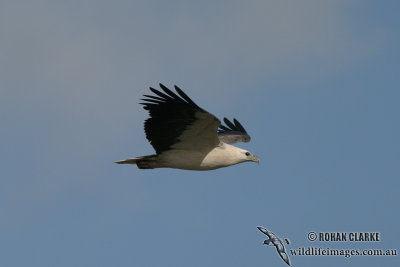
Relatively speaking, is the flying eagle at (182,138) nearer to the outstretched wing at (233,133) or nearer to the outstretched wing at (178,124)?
the outstretched wing at (178,124)

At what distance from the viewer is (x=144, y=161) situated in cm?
1809

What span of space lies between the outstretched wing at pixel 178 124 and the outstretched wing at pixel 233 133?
3.22 metres

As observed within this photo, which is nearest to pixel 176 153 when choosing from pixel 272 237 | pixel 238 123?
pixel 272 237

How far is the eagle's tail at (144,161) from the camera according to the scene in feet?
59.2

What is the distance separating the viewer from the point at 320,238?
1919 centimetres

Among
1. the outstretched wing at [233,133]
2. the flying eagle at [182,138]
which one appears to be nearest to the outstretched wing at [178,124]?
the flying eagle at [182,138]

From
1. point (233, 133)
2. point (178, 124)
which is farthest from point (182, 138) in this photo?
point (233, 133)

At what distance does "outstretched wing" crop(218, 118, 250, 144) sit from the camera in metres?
21.1

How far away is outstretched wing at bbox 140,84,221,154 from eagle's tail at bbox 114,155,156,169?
0.90 feet

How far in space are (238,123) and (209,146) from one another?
4.64m

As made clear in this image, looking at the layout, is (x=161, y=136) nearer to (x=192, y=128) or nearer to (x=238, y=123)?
(x=192, y=128)

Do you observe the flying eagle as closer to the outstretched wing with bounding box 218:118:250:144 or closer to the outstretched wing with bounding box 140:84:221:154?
the outstretched wing with bounding box 140:84:221:154

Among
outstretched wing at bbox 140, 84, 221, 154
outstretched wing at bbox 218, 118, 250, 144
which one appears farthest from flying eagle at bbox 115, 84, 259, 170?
outstretched wing at bbox 218, 118, 250, 144

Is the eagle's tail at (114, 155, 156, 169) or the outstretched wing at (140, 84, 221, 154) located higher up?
the outstretched wing at (140, 84, 221, 154)
